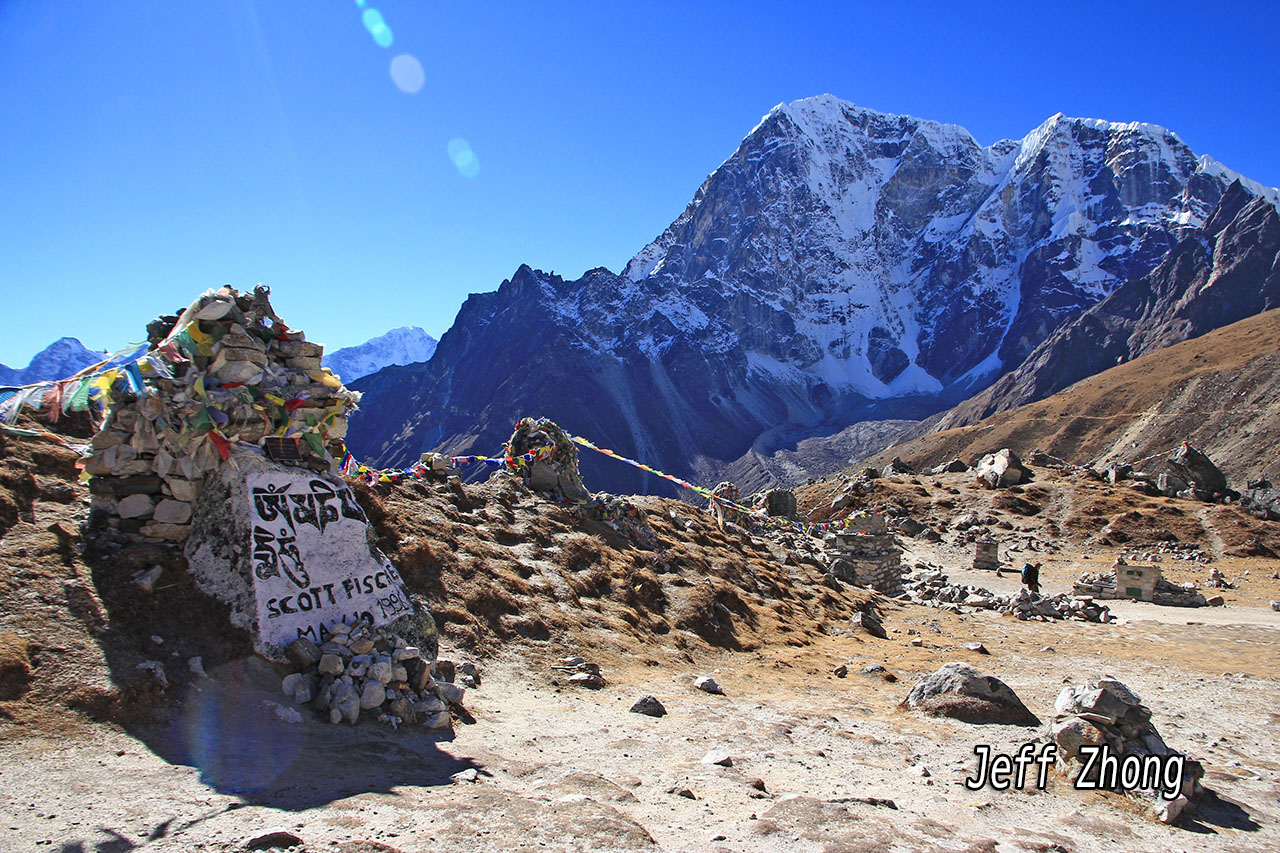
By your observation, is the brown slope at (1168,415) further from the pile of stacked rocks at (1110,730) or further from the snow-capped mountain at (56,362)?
the snow-capped mountain at (56,362)

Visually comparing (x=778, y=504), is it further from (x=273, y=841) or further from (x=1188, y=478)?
(x=273, y=841)

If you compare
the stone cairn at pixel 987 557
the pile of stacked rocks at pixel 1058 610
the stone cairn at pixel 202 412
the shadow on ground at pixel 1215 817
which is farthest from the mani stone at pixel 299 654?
the stone cairn at pixel 987 557

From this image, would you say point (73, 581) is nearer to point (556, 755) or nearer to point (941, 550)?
point (556, 755)

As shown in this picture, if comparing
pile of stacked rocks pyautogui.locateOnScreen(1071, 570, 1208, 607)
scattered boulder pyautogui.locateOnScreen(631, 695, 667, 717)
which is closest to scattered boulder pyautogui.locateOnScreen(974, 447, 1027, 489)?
pile of stacked rocks pyautogui.locateOnScreen(1071, 570, 1208, 607)

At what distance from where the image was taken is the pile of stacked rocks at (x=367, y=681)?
7.29 metres

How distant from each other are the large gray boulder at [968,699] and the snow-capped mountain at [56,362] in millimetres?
160712

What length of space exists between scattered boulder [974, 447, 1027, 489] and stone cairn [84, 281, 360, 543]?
50933 mm

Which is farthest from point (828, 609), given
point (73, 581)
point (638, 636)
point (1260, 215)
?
point (1260, 215)

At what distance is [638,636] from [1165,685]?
367 inches

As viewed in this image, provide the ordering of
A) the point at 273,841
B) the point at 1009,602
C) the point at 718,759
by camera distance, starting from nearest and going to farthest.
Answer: the point at 273,841, the point at 718,759, the point at 1009,602

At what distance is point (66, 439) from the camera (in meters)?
9.88

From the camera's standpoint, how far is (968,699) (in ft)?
32.6

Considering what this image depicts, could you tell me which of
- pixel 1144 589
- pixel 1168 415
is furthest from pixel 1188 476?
pixel 1168 415

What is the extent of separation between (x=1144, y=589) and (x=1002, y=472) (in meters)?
28.2
